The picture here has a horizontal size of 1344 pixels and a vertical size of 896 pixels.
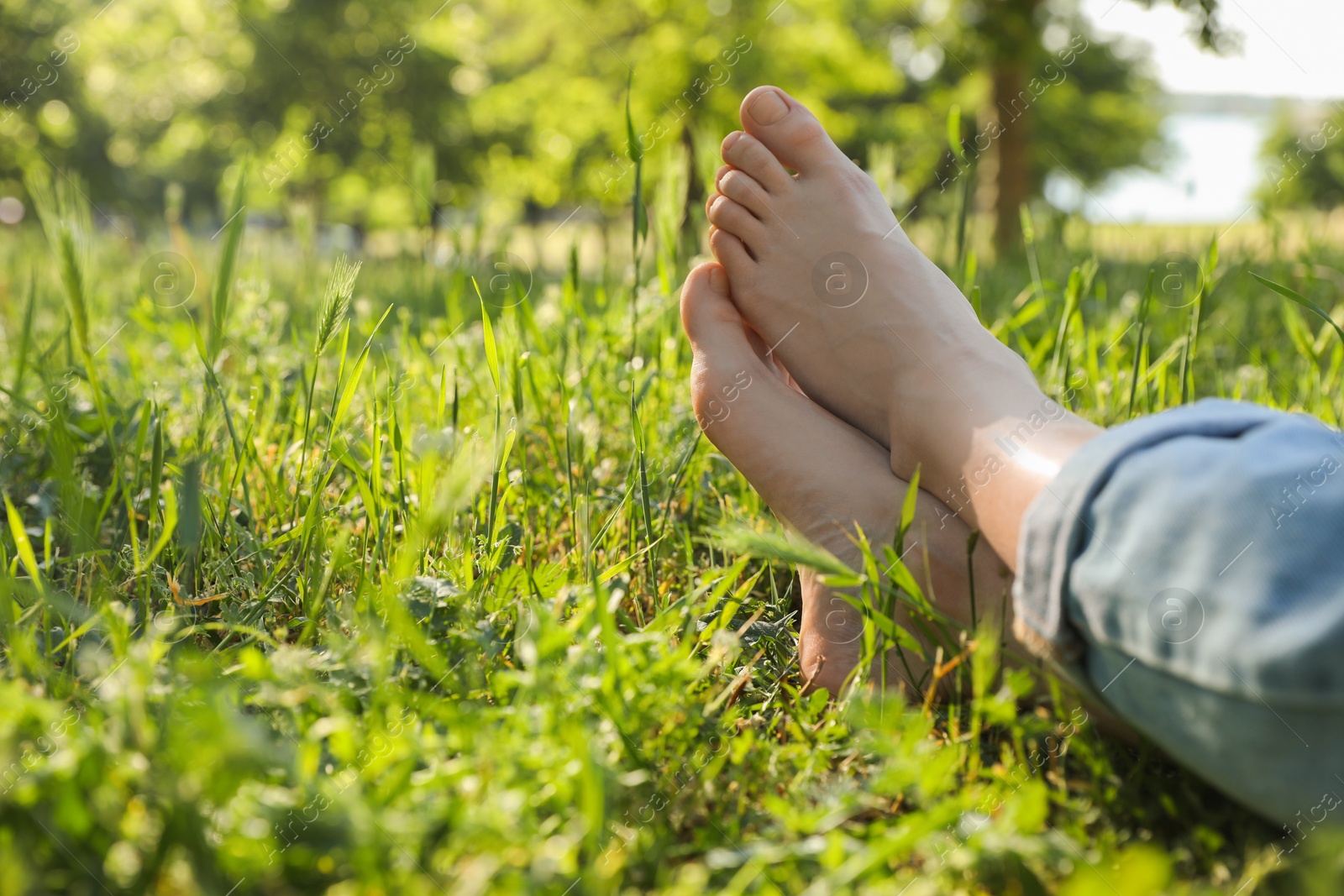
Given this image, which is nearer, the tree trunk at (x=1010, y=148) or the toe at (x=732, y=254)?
the toe at (x=732, y=254)

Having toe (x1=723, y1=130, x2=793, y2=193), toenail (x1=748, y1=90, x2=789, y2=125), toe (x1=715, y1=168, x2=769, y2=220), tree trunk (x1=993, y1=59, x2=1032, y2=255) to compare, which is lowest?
tree trunk (x1=993, y1=59, x2=1032, y2=255)

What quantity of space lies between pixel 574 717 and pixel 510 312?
1161 millimetres

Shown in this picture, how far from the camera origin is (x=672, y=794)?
2.62 ft

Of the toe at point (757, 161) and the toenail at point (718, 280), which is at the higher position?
the toe at point (757, 161)

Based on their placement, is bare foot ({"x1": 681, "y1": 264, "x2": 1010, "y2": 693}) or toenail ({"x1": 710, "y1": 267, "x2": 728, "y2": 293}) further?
toenail ({"x1": 710, "y1": 267, "x2": 728, "y2": 293})

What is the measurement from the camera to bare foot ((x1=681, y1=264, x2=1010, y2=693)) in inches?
40.3

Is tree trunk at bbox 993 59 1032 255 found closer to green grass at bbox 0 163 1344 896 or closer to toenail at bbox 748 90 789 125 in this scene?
toenail at bbox 748 90 789 125

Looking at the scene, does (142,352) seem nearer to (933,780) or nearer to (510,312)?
(510,312)

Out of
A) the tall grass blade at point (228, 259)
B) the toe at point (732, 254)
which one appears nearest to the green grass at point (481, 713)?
the tall grass blade at point (228, 259)

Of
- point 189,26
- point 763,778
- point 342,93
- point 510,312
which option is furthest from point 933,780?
point 189,26

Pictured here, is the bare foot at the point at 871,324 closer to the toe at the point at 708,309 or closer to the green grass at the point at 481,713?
the toe at the point at 708,309

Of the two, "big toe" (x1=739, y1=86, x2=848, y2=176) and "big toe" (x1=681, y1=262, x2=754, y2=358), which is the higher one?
"big toe" (x1=739, y1=86, x2=848, y2=176)

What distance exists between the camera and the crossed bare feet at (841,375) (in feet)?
3.32

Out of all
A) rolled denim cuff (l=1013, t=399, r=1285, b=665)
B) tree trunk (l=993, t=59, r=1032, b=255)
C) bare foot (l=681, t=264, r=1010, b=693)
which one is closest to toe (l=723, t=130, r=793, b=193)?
bare foot (l=681, t=264, r=1010, b=693)
